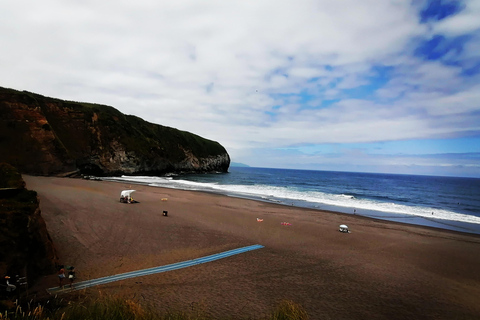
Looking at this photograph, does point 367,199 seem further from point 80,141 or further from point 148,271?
point 80,141

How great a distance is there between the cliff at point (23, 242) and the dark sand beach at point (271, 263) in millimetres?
490

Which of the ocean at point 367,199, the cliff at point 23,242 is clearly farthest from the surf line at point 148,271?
the ocean at point 367,199

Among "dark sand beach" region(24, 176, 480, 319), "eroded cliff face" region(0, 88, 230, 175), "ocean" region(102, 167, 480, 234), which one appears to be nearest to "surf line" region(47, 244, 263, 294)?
"dark sand beach" region(24, 176, 480, 319)

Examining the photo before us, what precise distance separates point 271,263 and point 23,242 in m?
7.49

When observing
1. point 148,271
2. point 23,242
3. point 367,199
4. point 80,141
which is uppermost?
point 80,141

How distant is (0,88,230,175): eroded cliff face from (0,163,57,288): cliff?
37.8 metres

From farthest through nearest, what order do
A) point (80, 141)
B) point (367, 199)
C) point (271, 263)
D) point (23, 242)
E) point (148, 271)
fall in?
point (80, 141)
point (367, 199)
point (271, 263)
point (148, 271)
point (23, 242)

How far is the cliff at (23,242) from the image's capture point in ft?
20.5

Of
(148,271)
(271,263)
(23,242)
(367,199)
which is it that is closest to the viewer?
(23,242)

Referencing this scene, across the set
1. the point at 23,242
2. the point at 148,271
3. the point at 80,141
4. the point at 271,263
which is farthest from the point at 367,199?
the point at 80,141

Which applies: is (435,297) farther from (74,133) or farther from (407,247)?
(74,133)

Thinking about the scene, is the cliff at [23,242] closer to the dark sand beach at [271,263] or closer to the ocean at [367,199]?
the dark sand beach at [271,263]

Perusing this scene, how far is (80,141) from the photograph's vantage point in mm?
49969

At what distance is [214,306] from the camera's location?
652cm
